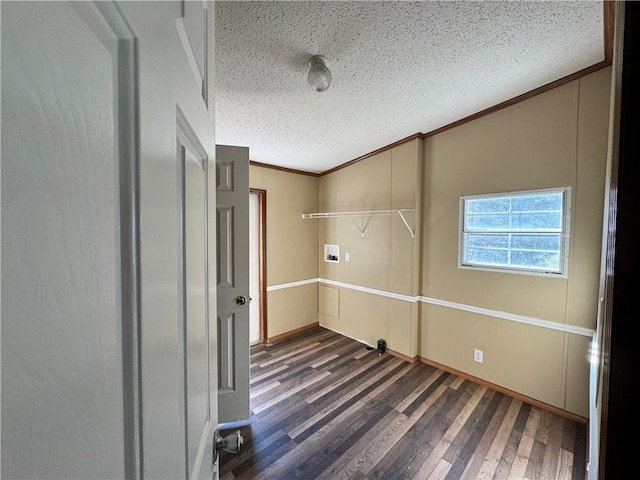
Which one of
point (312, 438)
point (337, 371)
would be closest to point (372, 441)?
point (312, 438)

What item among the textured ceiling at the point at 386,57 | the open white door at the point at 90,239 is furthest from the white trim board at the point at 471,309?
the open white door at the point at 90,239

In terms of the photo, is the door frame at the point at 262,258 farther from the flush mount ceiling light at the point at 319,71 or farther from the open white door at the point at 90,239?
the open white door at the point at 90,239

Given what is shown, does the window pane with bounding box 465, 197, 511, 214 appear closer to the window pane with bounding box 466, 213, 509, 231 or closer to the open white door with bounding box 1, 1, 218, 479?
the window pane with bounding box 466, 213, 509, 231

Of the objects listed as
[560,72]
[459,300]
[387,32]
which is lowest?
[459,300]

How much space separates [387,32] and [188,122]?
1383 mm

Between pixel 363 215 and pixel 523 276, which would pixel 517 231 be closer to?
pixel 523 276

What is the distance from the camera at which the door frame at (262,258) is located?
131 inches

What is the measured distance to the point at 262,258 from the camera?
331 cm

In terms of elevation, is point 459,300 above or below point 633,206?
below

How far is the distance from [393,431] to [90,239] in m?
2.30

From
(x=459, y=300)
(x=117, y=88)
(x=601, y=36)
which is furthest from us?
(x=459, y=300)

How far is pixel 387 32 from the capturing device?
4.49 ft

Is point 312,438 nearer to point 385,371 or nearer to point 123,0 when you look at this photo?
point 385,371

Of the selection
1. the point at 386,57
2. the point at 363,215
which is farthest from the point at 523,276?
Result: the point at 386,57
